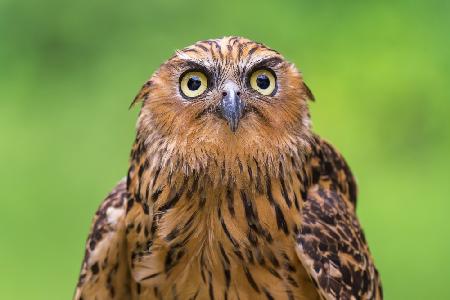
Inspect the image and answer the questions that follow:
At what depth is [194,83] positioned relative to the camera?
2.71 m

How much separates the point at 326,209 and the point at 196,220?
0.41 metres

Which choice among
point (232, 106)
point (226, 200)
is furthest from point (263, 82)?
point (226, 200)

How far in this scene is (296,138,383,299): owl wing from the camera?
2916mm

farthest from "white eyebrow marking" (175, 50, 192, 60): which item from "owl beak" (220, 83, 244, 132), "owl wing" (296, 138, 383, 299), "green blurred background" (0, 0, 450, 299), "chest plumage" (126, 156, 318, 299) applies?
"green blurred background" (0, 0, 450, 299)

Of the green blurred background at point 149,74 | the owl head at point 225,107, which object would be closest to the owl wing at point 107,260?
the owl head at point 225,107

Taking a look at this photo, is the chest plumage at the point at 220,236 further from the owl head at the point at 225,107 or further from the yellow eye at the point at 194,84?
the yellow eye at the point at 194,84

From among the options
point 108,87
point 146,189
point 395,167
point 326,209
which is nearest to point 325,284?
point 326,209

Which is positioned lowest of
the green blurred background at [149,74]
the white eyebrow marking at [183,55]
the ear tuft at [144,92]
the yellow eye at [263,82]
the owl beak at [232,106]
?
the owl beak at [232,106]

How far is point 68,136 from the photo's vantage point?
548 cm

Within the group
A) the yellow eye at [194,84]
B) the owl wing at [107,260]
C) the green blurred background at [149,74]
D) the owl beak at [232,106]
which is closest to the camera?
the owl beak at [232,106]

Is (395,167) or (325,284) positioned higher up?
(395,167)

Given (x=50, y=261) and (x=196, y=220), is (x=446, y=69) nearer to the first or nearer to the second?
(x=50, y=261)

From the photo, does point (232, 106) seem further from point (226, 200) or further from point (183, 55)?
point (226, 200)

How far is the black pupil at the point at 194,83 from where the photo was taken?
271cm
